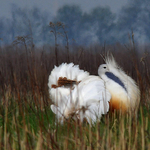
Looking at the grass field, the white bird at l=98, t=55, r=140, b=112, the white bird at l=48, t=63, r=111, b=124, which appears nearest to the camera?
the grass field

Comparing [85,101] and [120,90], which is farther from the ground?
[120,90]

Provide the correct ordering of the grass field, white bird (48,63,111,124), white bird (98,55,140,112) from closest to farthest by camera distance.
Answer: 1. the grass field
2. white bird (48,63,111,124)
3. white bird (98,55,140,112)

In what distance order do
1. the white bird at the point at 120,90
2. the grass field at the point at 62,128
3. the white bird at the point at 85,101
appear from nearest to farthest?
the grass field at the point at 62,128
the white bird at the point at 85,101
the white bird at the point at 120,90

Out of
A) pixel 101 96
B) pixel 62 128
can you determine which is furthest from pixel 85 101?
pixel 62 128

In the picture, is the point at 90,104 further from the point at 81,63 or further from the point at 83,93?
the point at 81,63

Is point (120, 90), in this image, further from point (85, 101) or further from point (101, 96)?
point (85, 101)

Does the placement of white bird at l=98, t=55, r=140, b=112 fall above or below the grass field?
above

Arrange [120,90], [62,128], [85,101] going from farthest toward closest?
[120,90]
[85,101]
[62,128]

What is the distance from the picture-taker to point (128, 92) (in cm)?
228

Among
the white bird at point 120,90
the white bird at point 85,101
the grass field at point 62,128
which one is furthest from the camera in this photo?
the white bird at point 120,90

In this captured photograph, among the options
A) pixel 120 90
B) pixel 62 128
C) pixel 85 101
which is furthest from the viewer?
pixel 120 90

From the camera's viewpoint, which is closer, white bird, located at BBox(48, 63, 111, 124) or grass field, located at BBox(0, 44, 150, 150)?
grass field, located at BBox(0, 44, 150, 150)

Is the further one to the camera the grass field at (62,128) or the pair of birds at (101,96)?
the pair of birds at (101,96)

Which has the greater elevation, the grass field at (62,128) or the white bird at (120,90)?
the white bird at (120,90)
